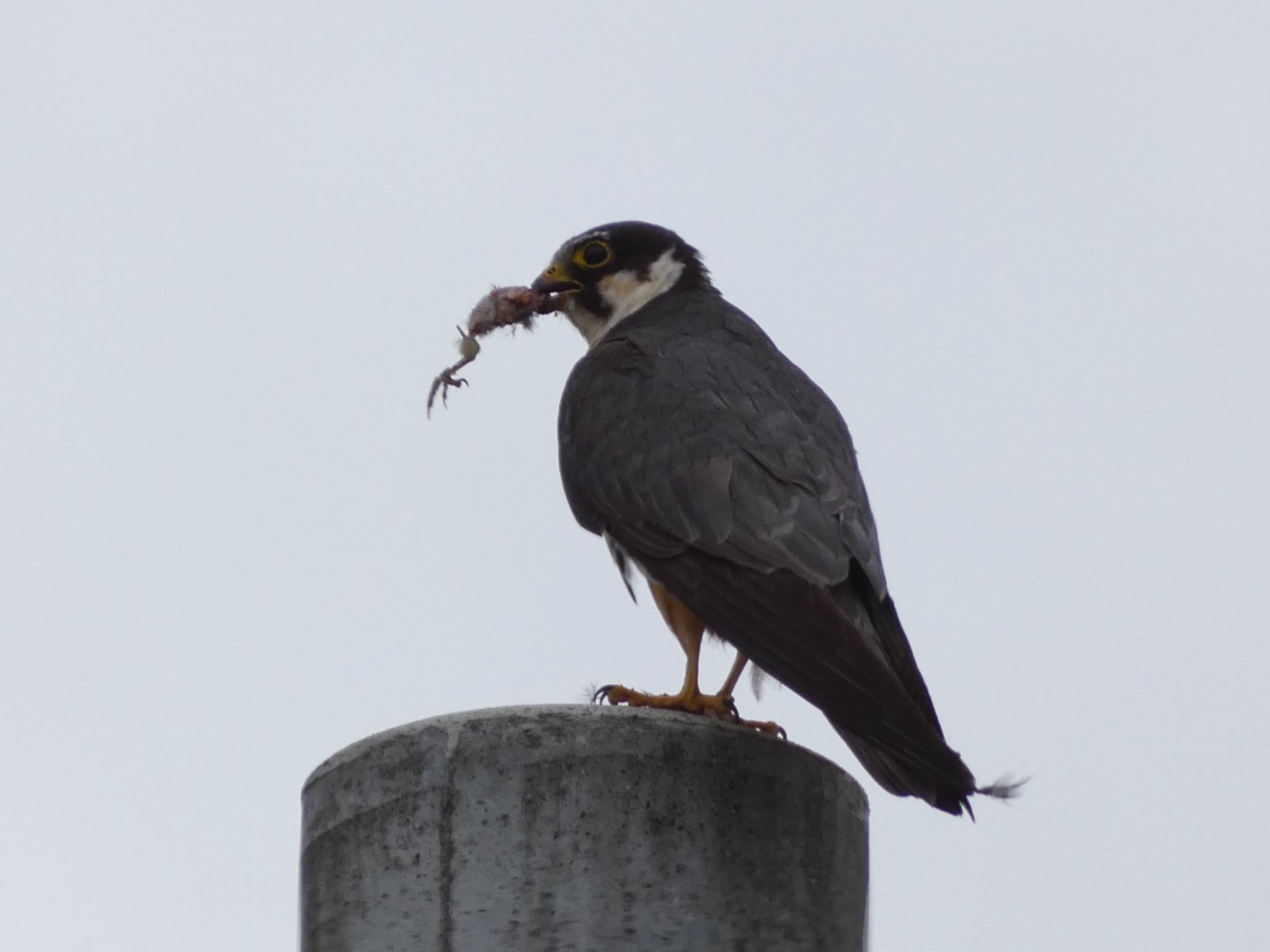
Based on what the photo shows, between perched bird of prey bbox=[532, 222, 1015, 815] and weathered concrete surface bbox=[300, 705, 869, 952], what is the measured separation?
39cm

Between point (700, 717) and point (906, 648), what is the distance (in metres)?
0.91

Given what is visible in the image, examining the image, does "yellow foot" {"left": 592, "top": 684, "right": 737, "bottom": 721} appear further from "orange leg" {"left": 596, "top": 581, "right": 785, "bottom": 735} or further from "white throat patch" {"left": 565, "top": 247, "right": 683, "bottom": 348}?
"white throat patch" {"left": 565, "top": 247, "right": 683, "bottom": 348}

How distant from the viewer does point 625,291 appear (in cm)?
573

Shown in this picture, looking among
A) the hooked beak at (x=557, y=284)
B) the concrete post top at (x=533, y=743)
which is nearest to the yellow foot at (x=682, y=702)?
the concrete post top at (x=533, y=743)

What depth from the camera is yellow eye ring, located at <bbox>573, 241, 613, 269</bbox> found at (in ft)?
19.0

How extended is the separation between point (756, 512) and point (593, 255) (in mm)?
2089

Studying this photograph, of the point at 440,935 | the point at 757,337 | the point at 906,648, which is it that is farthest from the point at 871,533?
the point at 440,935

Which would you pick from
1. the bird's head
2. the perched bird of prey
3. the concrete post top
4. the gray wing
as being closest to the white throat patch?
the bird's head

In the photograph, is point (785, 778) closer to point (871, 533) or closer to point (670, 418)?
point (871, 533)

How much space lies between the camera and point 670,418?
4359mm

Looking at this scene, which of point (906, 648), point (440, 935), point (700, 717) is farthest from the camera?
point (906, 648)

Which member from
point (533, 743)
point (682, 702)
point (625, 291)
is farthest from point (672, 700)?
point (625, 291)

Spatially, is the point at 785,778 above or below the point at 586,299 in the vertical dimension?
below

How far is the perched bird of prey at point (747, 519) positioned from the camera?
3.30 metres
